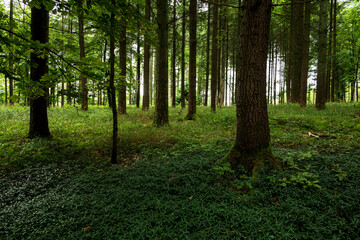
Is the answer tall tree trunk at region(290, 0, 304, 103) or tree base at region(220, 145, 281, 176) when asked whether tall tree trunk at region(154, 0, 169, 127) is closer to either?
tree base at region(220, 145, 281, 176)

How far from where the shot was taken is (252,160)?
3.85 meters

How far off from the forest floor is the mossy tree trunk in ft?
1.44

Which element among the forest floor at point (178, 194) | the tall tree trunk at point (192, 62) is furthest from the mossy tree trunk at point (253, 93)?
the tall tree trunk at point (192, 62)

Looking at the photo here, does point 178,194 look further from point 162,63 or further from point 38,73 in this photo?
point 38,73

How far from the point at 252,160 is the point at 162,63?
21.4 ft

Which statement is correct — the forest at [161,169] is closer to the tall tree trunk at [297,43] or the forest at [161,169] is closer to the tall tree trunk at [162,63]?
the tall tree trunk at [162,63]

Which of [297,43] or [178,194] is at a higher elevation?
[297,43]

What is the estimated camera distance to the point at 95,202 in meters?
3.26

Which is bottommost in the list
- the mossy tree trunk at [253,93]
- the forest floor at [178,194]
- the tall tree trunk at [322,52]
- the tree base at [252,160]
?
the forest floor at [178,194]

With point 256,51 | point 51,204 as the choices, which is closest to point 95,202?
point 51,204

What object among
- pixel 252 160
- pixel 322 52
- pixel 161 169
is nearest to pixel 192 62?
pixel 322 52

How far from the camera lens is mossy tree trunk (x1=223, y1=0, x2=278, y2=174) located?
370 cm

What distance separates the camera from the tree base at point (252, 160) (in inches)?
147

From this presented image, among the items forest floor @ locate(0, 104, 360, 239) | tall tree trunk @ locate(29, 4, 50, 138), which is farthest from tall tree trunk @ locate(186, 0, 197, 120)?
tall tree trunk @ locate(29, 4, 50, 138)
